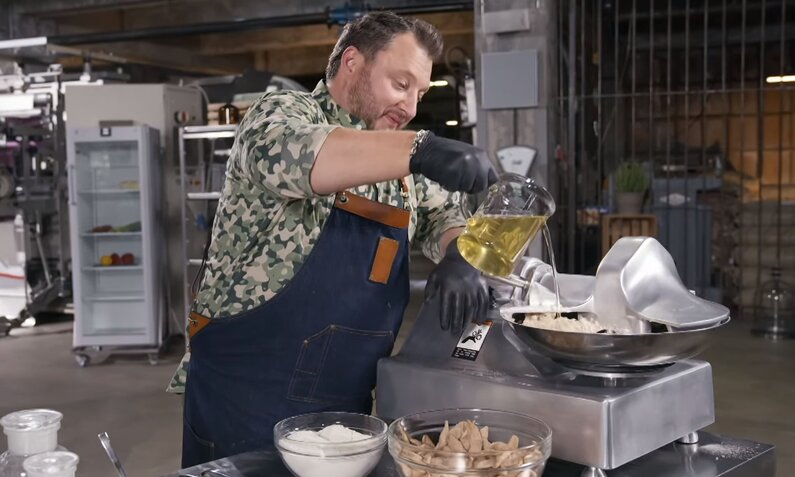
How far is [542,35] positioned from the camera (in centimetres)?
677

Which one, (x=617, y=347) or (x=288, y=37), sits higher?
(x=288, y=37)

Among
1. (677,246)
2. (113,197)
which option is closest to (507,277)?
(113,197)

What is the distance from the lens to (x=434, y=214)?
2.10m

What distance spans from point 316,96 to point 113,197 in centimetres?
572

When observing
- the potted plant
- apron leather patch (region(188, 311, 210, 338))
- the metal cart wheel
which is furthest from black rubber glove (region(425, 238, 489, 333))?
the potted plant

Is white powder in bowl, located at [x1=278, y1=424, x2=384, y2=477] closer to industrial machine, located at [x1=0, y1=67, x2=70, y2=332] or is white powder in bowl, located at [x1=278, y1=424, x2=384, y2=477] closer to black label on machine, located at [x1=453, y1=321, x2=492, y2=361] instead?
black label on machine, located at [x1=453, y1=321, x2=492, y2=361]

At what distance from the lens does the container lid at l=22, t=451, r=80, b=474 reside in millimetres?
1129

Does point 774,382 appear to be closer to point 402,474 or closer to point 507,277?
point 507,277

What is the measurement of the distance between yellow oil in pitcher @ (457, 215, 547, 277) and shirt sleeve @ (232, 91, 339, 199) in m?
0.27

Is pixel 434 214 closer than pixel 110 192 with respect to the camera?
Yes

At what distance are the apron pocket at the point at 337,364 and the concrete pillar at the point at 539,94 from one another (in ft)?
16.5

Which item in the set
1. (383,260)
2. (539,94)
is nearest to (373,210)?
(383,260)

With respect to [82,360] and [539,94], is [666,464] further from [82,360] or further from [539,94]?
[82,360]

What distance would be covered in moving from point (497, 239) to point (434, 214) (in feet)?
2.22
